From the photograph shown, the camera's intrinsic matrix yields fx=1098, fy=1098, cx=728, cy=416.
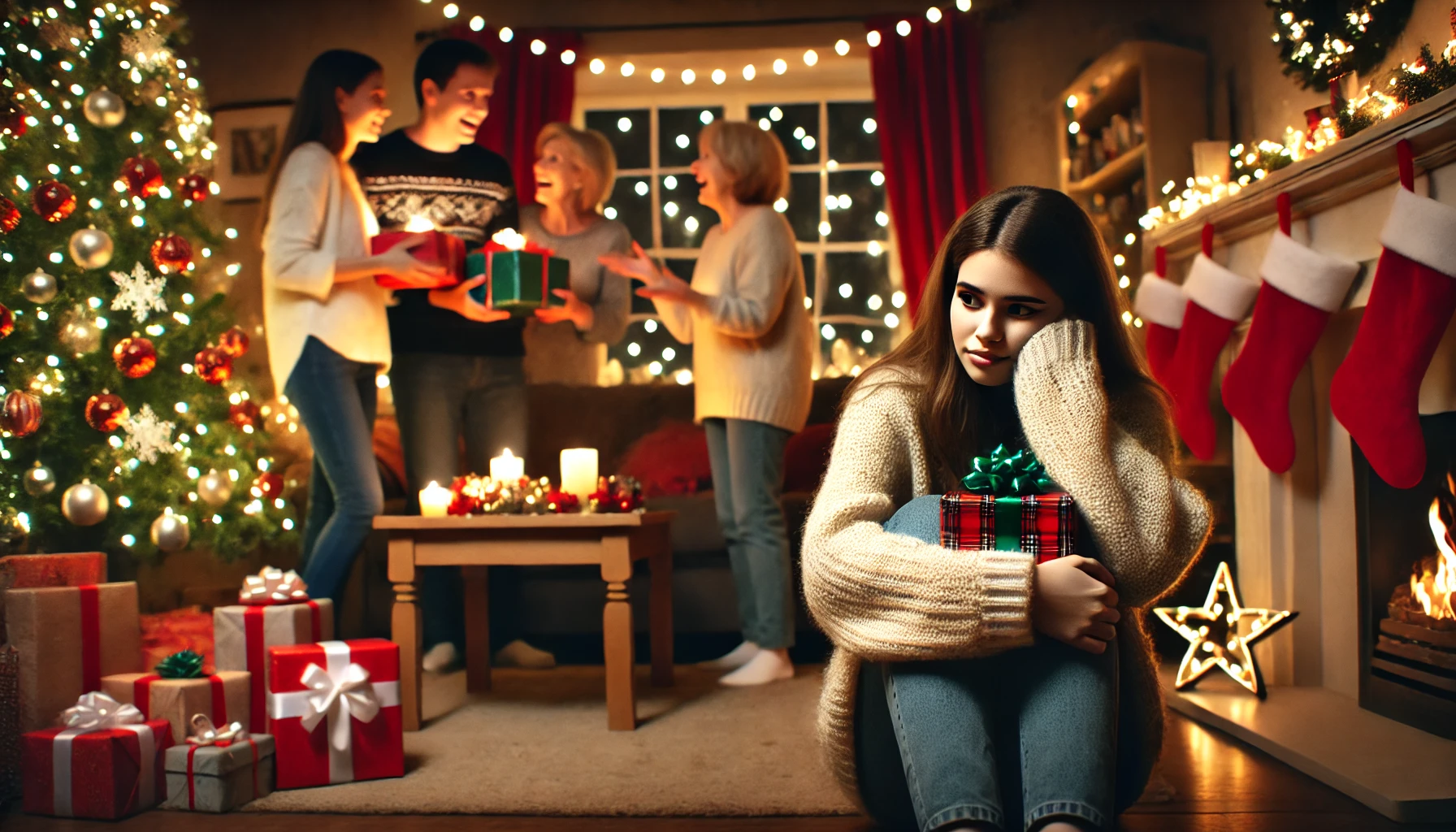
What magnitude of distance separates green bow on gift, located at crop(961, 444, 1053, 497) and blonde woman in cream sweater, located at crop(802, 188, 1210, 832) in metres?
0.04

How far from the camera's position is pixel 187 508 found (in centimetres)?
306

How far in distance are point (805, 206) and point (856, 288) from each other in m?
0.41

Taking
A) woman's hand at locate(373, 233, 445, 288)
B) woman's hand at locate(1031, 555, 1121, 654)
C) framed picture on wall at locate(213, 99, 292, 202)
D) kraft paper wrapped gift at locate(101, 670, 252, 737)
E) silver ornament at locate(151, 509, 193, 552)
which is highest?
framed picture on wall at locate(213, 99, 292, 202)

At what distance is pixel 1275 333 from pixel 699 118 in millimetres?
2929

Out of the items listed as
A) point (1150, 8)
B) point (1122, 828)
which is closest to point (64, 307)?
point (1122, 828)

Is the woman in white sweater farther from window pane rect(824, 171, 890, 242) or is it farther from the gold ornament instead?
window pane rect(824, 171, 890, 242)

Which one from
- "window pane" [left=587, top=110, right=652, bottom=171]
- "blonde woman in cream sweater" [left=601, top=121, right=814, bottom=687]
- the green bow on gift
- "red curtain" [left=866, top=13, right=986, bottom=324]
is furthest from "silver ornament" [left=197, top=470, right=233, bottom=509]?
"red curtain" [left=866, top=13, right=986, bottom=324]

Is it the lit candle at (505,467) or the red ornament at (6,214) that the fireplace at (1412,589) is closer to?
the lit candle at (505,467)

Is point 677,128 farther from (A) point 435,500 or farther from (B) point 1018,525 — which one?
(B) point 1018,525

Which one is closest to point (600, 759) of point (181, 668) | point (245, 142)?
point (181, 668)

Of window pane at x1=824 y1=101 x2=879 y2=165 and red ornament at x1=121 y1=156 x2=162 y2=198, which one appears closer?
red ornament at x1=121 y1=156 x2=162 y2=198

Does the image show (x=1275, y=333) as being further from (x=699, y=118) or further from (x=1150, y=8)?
(x=699, y=118)

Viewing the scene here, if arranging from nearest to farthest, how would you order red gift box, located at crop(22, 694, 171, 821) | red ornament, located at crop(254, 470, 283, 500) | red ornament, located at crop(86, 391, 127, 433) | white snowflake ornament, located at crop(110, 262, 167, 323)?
red gift box, located at crop(22, 694, 171, 821) < red ornament, located at crop(86, 391, 127, 433) < white snowflake ornament, located at crop(110, 262, 167, 323) < red ornament, located at crop(254, 470, 283, 500)

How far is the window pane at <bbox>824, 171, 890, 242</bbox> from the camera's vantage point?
4617 millimetres
